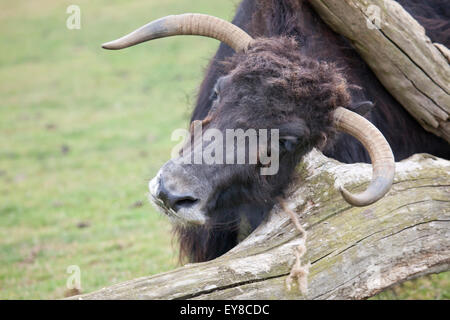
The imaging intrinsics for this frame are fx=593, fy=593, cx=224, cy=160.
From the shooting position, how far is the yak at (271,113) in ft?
11.6

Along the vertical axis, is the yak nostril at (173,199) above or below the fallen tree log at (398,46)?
below

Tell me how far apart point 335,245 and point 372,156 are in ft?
1.79

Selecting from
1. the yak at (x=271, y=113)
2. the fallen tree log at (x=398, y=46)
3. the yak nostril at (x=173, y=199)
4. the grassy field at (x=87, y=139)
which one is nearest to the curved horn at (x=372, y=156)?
the yak at (x=271, y=113)

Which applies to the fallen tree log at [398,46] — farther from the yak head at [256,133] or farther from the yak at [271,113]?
the yak head at [256,133]

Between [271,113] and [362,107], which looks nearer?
[271,113]

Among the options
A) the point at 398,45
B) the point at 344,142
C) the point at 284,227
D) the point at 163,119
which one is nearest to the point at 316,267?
the point at 284,227

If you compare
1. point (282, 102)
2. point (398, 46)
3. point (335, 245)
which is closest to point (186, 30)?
point (282, 102)

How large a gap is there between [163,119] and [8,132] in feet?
11.6

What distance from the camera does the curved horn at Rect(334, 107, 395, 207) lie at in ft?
9.77

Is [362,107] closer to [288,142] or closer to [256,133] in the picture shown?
[288,142]

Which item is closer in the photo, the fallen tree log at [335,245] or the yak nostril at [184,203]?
the fallen tree log at [335,245]

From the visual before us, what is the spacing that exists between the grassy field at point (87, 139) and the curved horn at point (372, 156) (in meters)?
1.46

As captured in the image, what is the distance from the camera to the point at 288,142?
3736 millimetres
